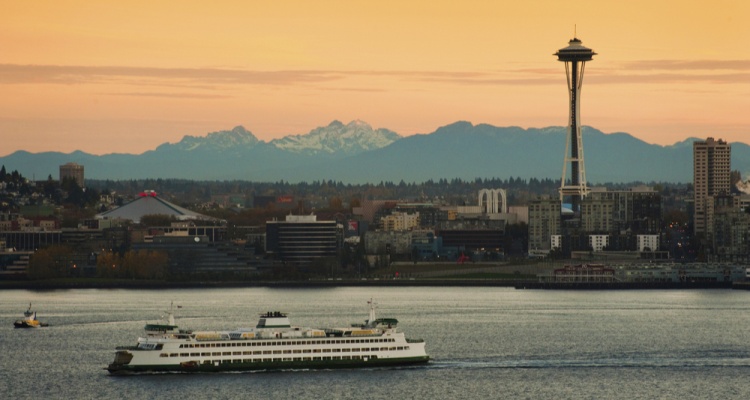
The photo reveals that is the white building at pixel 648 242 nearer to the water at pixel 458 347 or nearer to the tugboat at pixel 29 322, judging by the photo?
the water at pixel 458 347

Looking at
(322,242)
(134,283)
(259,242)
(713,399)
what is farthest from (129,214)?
(713,399)

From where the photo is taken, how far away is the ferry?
62031 millimetres

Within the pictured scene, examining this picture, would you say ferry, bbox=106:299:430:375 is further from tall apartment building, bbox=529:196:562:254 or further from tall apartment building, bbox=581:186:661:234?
tall apartment building, bbox=529:196:562:254

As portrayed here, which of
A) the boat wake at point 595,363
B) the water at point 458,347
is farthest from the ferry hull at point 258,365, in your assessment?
the boat wake at point 595,363

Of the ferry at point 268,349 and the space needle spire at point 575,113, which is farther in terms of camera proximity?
the space needle spire at point 575,113

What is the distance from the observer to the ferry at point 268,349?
62.0m

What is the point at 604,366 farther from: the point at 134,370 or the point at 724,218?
the point at 724,218

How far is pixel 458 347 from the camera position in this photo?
7169 cm

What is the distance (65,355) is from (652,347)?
21.3 m

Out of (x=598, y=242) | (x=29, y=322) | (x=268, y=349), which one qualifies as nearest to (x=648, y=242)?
(x=598, y=242)

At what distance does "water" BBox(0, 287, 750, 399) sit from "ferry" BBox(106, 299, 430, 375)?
1.51 feet

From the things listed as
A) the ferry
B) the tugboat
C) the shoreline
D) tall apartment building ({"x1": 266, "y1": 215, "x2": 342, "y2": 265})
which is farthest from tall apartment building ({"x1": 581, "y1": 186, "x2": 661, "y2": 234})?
the ferry

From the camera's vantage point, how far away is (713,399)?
57594 millimetres

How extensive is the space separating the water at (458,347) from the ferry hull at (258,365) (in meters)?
0.30
